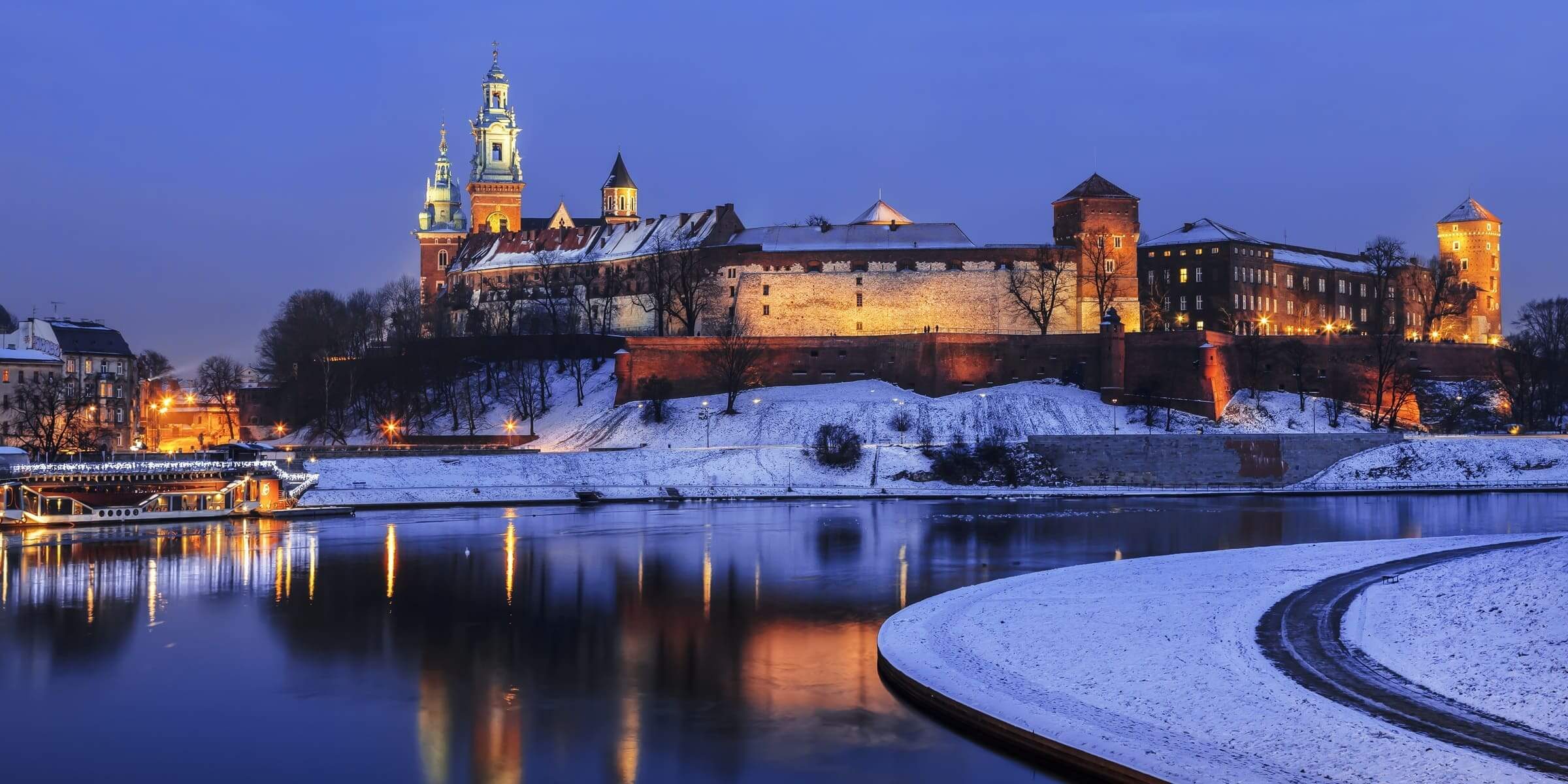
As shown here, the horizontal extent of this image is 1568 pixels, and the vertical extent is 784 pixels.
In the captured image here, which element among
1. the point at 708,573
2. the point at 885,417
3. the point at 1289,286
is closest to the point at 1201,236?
the point at 1289,286

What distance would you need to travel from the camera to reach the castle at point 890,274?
2781 inches

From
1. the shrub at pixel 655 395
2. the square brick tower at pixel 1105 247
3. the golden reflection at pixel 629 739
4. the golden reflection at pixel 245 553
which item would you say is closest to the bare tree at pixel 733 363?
the shrub at pixel 655 395

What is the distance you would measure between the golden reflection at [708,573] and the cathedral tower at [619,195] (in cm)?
6948

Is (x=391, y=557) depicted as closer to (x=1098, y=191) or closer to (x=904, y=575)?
(x=904, y=575)

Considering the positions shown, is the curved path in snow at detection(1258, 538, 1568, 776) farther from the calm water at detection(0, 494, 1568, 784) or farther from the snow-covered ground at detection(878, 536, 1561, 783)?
the calm water at detection(0, 494, 1568, 784)

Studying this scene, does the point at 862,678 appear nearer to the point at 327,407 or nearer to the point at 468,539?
the point at 468,539

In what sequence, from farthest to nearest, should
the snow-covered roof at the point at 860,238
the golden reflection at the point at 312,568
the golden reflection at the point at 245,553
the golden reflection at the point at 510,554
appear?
the snow-covered roof at the point at 860,238, the golden reflection at the point at 245,553, the golden reflection at the point at 510,554, the golden reflection at the point at 312,568

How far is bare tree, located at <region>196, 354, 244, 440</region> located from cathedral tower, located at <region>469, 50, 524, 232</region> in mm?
19776

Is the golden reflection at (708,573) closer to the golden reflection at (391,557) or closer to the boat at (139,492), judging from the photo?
the golden reflection at (391,557)

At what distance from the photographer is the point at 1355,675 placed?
16609mm

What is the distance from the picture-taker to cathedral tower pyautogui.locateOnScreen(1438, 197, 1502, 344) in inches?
3856

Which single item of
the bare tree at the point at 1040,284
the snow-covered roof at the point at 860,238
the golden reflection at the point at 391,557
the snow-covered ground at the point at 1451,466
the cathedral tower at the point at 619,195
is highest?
the cathedral tower at the point at 619,195

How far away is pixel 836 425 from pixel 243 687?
40135 mm

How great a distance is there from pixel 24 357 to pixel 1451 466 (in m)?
60.5
